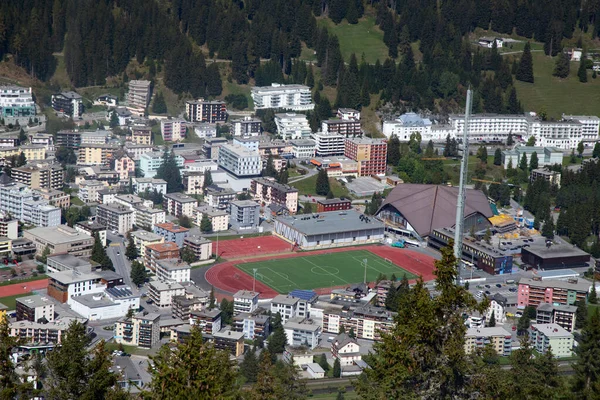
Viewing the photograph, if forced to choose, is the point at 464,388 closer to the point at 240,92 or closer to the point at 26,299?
the point at 26,299

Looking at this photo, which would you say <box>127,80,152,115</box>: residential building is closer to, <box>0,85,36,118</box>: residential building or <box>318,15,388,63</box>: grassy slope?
<box>0,85,36,118</box>: residential building

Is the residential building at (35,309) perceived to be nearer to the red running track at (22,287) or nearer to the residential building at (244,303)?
the red running track at (22,287)

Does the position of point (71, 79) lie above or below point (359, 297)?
above

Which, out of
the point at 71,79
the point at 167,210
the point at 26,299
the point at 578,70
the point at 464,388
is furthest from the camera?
the point at 578,70

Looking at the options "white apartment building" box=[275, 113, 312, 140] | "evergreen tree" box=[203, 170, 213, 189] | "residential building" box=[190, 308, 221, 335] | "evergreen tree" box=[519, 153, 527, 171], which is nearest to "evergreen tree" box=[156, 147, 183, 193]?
"evergreen tree" box=[203, 170, 213, 189]

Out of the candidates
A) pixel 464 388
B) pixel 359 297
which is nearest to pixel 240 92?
pixel 359 297

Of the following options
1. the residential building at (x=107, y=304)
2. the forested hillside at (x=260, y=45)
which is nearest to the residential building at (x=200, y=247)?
the residential building at (x=107, y=304)
